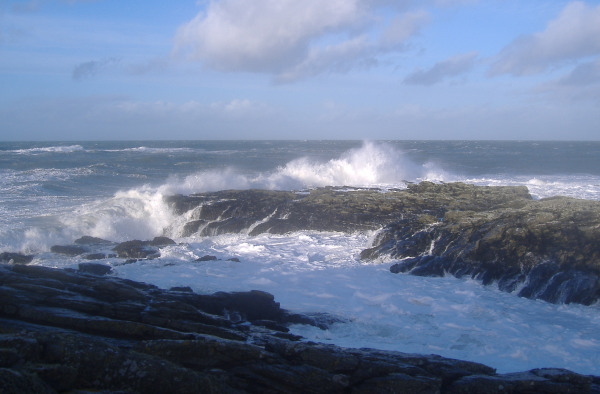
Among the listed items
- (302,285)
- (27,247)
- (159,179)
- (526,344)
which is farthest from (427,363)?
(159,179)

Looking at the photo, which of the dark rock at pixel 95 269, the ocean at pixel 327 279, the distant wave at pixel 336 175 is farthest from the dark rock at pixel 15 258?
the distant wave at pixel 336 175

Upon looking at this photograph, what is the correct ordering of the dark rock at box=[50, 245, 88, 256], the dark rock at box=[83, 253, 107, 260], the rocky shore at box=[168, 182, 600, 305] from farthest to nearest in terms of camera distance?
the dark rock at box=[50, 245, 88, 256] < the dark rock at box=[83, 253, 107, 260] < the rocky shore at box=[168, 182, 600, 305]

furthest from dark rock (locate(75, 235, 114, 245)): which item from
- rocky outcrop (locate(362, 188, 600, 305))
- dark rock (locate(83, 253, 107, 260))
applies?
rocky outcrop (locate(362, 188, 600, 305))

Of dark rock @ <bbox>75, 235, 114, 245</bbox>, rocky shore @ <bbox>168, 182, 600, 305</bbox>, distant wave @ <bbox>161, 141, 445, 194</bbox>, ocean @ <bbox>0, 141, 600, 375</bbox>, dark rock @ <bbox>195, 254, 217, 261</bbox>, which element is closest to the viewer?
ocean @ <bbox>0, 141, 600, 375</bbox>

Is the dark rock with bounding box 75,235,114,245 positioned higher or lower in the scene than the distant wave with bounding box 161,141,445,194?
lower

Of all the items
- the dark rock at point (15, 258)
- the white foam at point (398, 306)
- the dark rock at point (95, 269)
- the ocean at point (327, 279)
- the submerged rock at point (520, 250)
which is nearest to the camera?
the white foam at point (398, 306)

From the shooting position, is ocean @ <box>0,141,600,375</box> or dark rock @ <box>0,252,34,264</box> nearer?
ocean @ <box>0,141,600,375</box>

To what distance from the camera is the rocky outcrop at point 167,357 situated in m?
4.59

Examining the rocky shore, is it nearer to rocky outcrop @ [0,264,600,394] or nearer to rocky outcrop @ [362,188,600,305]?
rocky outcrop @ [362,188,600,305]

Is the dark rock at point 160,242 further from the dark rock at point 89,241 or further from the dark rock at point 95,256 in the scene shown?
the dark rock at point 89,241

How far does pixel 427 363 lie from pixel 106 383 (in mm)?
3658

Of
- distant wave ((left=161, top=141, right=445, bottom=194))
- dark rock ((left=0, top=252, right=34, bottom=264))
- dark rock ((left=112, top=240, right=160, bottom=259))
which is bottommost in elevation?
dark rock ((left=0, top=252, right=34, bottom=264))

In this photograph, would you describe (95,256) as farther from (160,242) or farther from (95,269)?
(95,269)

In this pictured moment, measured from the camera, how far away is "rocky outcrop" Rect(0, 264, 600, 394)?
15.1 ft
